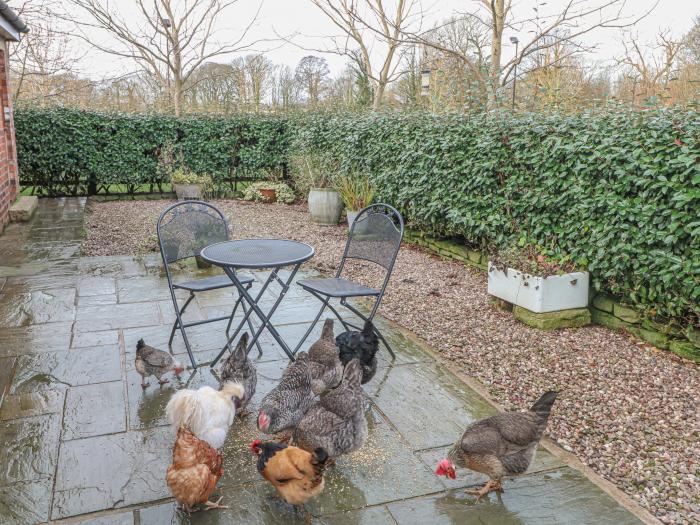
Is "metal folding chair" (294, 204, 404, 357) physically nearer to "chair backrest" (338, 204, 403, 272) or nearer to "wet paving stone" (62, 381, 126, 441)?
"chair backrest" (338, 204, 403, 272)

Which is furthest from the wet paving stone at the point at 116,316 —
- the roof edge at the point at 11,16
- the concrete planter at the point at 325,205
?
the roof edge at the point at 11,16

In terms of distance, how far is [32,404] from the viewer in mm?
2967

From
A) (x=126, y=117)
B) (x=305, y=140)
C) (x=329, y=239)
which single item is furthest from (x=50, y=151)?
(x=329, y=239)

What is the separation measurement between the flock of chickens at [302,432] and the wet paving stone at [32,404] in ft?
2.88

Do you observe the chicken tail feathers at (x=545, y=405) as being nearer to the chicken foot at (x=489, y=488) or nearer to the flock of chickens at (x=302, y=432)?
the flock of chickens at (x=302, y=432)

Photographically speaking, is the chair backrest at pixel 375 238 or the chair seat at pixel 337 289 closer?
the chair seat at pixel 337 289

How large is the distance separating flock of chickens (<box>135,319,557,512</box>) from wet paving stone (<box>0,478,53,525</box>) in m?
0.54

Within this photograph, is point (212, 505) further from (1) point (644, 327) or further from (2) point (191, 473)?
(1) point (644, 327)

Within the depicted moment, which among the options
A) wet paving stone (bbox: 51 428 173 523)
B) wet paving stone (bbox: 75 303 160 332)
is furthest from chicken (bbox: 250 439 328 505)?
wet paving stone (bbox: 75 303 160 332)

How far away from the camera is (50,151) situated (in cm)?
1083

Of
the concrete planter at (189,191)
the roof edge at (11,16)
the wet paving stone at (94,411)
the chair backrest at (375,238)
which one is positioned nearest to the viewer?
the wet paving stone at (94,411)

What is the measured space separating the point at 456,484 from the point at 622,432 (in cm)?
102

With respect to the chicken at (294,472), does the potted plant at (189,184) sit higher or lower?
higher

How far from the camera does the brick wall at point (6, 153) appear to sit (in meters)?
7.86
